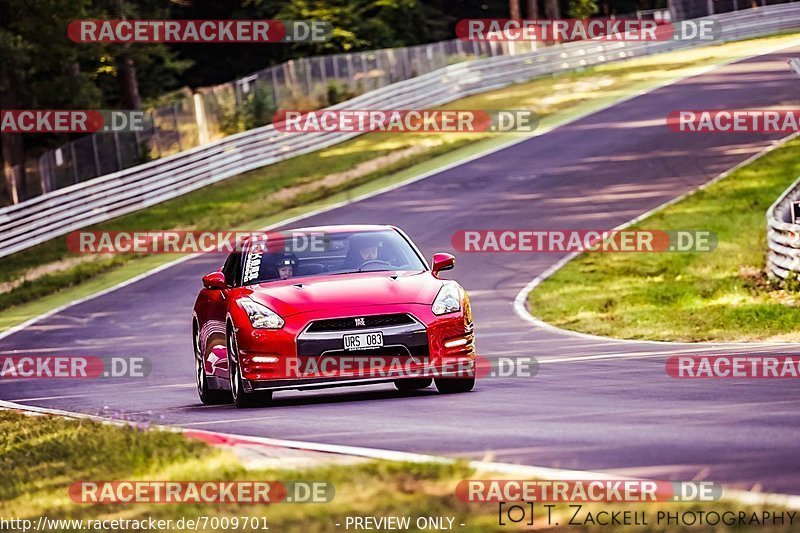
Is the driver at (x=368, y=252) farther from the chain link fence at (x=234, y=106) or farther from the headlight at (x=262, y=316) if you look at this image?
the chain link fence at (x=234, y=106)

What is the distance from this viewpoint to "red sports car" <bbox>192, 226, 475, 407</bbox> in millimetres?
11438

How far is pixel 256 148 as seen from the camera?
38.3 meters

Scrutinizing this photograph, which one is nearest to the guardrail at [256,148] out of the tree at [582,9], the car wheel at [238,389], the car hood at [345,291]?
the tree at [582,9]

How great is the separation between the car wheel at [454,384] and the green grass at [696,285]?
5.60 meters

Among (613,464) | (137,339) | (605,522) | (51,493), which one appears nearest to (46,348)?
(137,339)

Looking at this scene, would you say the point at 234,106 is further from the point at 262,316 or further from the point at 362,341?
the point at 362,341

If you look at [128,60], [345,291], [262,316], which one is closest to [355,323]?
[345,291]

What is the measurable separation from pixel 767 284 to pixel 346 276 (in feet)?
35.8

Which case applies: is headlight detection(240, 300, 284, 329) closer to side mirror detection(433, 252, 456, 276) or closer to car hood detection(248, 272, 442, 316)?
car hood detection(248, 272, 442, 316)

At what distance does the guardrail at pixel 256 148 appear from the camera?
32188mm

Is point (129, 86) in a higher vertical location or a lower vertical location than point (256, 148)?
higher

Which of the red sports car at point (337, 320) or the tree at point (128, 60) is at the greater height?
the tree at point (128, 60)

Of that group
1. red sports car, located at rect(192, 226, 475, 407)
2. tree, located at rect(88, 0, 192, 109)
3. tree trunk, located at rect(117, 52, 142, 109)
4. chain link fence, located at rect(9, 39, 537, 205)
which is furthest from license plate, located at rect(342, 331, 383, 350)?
tree trunk, located at rect(117, 52, 142, 109)

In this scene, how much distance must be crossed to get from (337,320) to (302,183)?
78.9 feet
